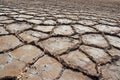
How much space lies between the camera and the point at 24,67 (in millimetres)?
1245

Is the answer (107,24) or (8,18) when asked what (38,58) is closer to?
(8,18)

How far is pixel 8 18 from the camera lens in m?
2.26

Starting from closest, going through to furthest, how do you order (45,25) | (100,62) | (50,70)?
(50,70)
(100,62)
(45,25)

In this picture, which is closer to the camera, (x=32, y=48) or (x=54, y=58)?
(x=54, y=58)

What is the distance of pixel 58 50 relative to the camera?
149 cm

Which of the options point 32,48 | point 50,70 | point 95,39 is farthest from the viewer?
point 95,39

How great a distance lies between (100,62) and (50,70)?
1.28 feet

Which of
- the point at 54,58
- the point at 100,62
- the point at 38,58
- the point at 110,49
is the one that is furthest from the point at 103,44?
the point at 38,58

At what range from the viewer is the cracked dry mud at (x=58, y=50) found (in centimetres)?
121

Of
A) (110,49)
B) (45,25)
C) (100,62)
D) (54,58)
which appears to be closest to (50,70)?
(54,58)

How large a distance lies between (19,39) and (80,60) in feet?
2.05

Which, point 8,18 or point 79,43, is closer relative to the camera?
point 79,43

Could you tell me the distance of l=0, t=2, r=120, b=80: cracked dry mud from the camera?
1.21 meters

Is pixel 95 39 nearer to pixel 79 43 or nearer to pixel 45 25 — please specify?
pixel 79 43
